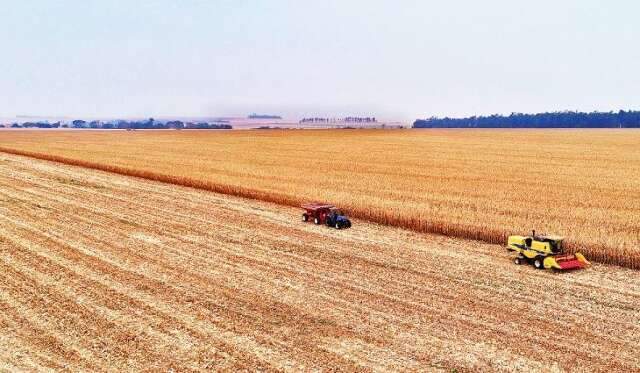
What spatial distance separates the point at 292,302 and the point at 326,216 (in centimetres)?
924

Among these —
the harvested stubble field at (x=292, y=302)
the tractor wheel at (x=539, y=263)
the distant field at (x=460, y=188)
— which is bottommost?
the harvested stubble field at (x=292, y=302)

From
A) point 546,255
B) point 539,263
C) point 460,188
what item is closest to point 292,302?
point 539,263

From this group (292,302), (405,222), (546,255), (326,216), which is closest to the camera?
(292,302)

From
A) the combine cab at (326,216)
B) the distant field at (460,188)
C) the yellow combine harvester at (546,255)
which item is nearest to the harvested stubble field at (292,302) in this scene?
the yellow combine harvester at (546,255)

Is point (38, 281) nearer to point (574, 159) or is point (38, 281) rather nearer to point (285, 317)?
point (285, 317)

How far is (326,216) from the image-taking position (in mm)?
23547

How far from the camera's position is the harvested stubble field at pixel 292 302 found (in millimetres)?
11547

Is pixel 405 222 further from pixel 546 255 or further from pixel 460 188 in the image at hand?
pixel 460 188

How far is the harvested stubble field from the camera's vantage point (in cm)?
1155

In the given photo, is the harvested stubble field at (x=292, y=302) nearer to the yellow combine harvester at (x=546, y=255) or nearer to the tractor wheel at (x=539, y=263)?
the yellow combine harvester at (x=546, y=255)

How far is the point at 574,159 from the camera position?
176 ft

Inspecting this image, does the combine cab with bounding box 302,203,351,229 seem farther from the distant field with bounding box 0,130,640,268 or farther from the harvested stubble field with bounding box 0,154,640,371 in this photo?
the distant field with bounding box 0,130,640,268

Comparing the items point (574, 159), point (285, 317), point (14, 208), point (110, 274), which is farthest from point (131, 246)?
point (574, 159)

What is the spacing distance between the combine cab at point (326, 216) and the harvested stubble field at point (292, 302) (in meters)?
0.66
